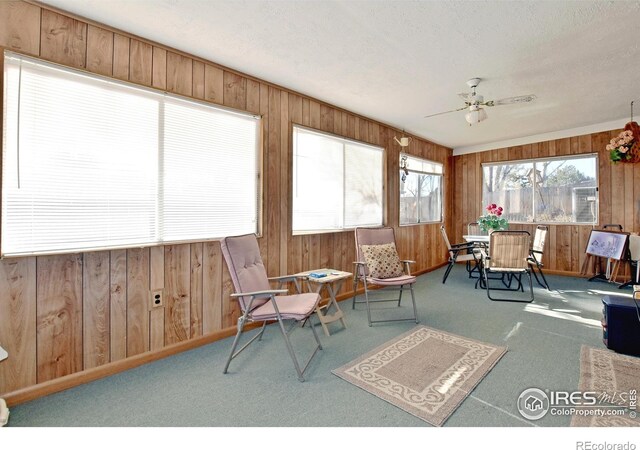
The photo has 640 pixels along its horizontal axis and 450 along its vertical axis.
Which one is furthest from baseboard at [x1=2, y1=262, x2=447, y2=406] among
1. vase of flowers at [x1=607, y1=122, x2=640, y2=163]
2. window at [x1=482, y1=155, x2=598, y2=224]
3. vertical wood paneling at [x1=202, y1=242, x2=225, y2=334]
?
window at [x1=482, y1=155, x2=598, y2=224]

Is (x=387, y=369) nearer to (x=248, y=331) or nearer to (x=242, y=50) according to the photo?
(x=248, y=331)

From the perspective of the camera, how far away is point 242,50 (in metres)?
2.62

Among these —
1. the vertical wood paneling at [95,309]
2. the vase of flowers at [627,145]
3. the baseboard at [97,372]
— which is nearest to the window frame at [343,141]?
the baseboard at [97,372]

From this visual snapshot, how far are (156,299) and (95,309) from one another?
0.41 meters

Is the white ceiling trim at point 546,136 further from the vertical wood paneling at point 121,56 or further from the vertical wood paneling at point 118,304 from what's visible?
the vertical wood paneling at point 118,304

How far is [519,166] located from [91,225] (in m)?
6.93

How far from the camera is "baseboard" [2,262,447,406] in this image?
1.92 m

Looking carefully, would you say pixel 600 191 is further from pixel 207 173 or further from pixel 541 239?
pixel 207 173

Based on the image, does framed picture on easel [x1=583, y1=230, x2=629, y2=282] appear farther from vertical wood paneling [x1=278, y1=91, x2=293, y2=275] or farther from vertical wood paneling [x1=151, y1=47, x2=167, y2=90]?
vertical wood paneling [x1=151, y1=47, x2=167, y2=90]

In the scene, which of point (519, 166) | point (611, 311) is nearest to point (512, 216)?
point (519, 166)

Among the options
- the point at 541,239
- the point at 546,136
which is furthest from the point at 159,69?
the point at 546,136

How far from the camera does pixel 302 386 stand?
207 centimetres

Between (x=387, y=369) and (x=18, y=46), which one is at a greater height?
(x=18, y=46)
